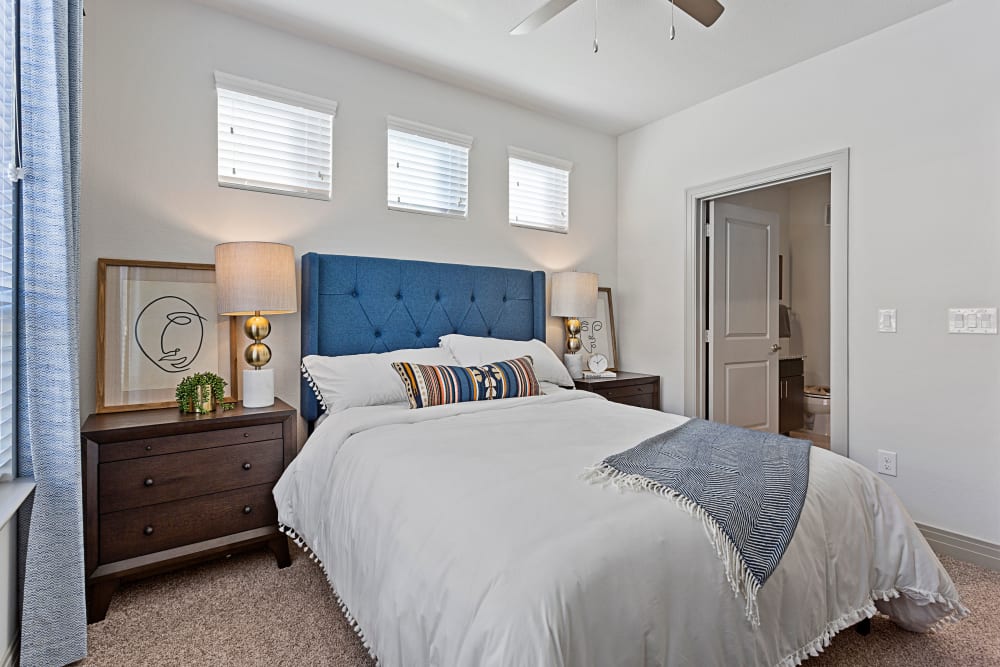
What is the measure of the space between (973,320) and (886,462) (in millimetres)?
823

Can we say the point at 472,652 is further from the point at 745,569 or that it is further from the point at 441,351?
the point at 441,351

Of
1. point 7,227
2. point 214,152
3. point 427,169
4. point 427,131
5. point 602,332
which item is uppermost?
point 427,131

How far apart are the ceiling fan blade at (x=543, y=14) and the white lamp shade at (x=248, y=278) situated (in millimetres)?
1500

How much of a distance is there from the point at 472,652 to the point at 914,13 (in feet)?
11.3

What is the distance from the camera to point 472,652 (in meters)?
0.99

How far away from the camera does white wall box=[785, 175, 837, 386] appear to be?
4996 millimetres

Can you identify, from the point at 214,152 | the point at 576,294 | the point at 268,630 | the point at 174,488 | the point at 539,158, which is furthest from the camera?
the point at 539,158

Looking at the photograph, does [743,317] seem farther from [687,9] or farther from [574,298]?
[687,9]

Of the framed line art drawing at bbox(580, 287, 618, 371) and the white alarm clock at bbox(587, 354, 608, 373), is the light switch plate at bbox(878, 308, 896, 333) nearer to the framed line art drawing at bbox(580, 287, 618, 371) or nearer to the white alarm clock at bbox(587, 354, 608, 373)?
the white alarm clock at bbox(587, 354, 608, 373)

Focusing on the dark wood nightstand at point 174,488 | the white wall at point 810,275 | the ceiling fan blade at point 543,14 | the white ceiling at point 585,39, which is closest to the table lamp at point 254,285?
the dark wood nightstand at point 174,488

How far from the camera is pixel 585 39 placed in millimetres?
2809

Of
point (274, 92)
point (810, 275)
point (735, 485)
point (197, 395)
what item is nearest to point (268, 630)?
point (197, 395)

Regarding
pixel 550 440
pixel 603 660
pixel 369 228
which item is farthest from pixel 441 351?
pixel 603 660

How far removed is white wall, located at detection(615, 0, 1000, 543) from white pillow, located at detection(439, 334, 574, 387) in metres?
1.64
